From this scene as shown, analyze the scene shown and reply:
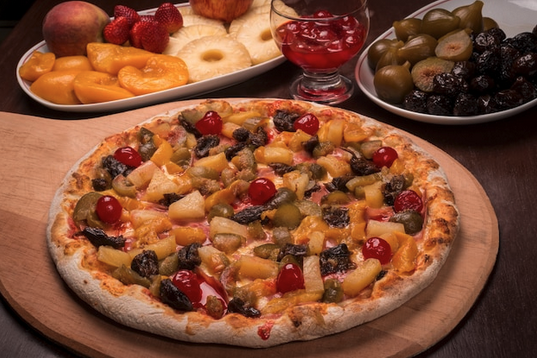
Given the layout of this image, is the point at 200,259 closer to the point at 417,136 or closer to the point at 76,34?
the point at 417,136

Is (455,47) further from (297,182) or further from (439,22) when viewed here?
(297,182)

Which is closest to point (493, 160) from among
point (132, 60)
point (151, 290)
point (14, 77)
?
point (151, 290)

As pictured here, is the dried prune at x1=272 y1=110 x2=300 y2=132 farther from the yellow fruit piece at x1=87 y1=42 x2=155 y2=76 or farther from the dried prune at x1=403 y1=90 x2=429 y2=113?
the yellow fruit piece at x1=87 y1=42 x2=155 y2=76

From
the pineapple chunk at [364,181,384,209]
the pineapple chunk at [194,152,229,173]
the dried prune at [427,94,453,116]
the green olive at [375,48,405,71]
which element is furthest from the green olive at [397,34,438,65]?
the pineapple chunk at [194,152,229,173]


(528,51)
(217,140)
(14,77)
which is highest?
(528,51)

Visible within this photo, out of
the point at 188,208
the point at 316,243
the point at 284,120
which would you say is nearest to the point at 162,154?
the point at 188,208

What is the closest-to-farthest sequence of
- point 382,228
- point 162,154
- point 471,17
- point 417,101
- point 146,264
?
point 146,264
point 382,228
point 162,154
point 417,101
point 471,17

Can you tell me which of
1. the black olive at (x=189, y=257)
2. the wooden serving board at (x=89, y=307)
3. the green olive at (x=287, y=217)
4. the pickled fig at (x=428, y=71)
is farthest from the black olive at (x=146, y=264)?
the pickled fig at (x=428, y=71)
